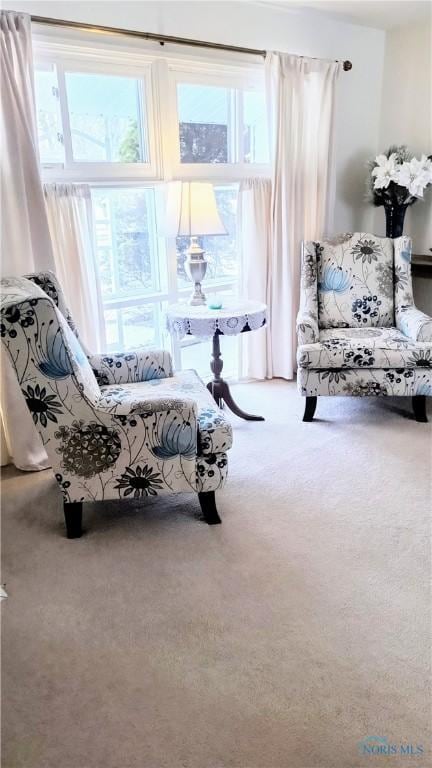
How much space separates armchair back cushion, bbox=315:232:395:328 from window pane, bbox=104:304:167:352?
39.9 inches

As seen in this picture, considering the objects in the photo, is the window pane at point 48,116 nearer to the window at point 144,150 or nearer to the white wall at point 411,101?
the window at point 144,150

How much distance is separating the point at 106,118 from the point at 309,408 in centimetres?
194

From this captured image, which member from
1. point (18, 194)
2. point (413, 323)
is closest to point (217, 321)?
point (18, 194)

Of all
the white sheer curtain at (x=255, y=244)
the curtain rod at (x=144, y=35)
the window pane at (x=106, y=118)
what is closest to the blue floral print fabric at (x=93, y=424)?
the window pane at (x=106, y=118)

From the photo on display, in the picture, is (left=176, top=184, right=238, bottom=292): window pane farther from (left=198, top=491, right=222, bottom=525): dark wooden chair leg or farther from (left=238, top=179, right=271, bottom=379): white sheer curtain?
(left=198, top=491, right=222, bottom=525): dark wooden chair leg

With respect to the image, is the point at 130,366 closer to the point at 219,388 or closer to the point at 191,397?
the point at 191,397

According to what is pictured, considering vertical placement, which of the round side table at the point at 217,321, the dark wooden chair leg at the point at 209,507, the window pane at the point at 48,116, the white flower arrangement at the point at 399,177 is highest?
the window pane at the point at 48,116

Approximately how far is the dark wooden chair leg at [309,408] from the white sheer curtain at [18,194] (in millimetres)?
1466

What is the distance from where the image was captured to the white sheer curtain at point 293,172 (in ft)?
10.9

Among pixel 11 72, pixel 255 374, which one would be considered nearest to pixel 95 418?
pixel 11 72

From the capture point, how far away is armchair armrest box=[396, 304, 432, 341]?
303 centimetres

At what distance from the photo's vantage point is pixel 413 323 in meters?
3.13

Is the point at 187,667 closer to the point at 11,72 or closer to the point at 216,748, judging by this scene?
the point at 216,748

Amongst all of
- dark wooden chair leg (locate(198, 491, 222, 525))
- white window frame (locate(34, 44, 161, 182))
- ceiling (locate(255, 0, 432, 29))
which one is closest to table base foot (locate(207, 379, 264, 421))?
dark wooden chair leg (locate(198, 491, 222, 525))
